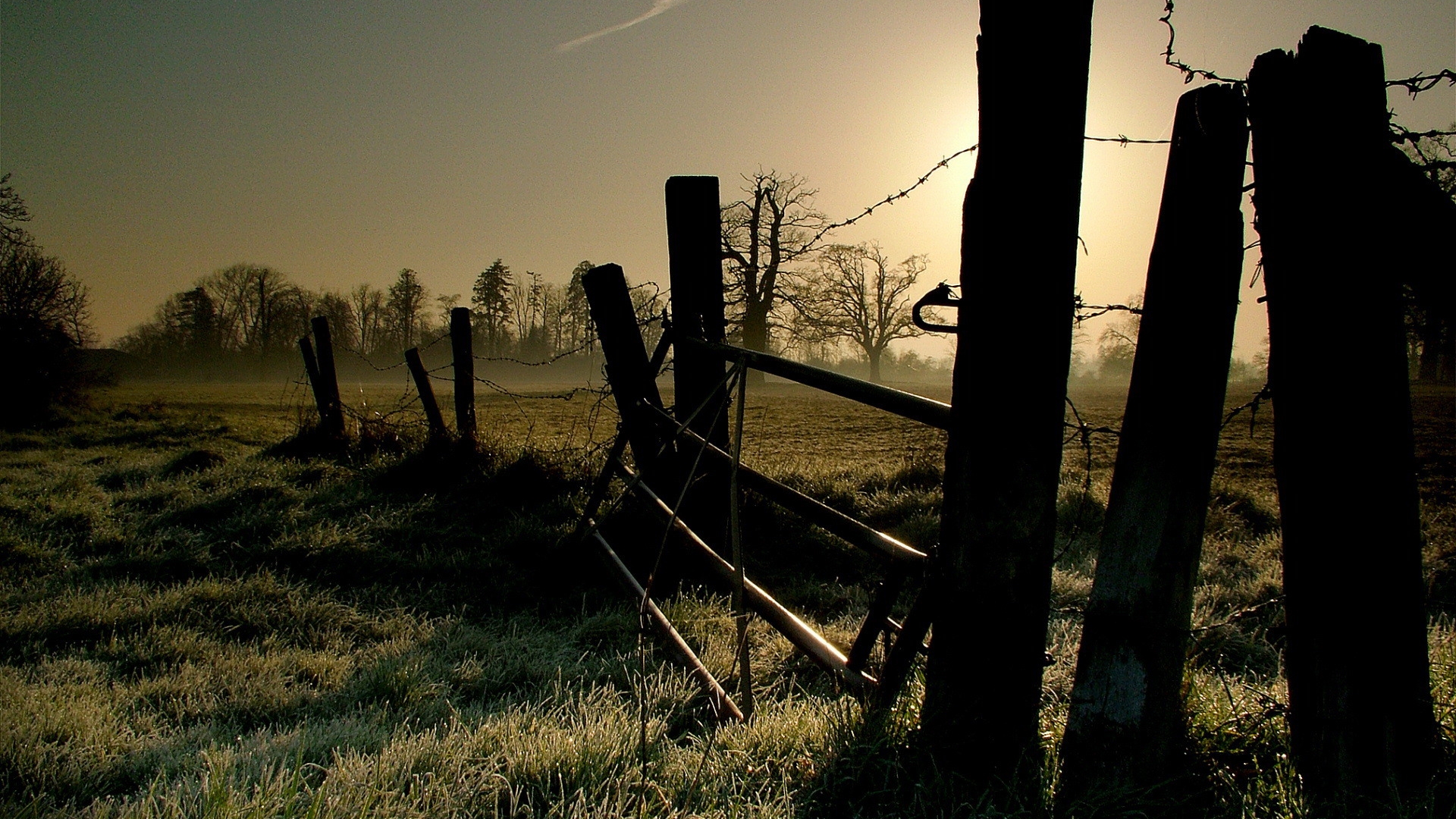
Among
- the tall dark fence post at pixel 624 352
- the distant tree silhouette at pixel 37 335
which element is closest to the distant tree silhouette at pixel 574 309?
the distant tree silhouette at pixel 37 335

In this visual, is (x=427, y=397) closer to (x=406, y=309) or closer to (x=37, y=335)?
(x=37, y=335)

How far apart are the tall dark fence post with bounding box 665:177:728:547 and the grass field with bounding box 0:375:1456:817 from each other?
4.32 feet

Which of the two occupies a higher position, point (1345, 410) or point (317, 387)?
point (1345, 410)

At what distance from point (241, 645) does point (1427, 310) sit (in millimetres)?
4877

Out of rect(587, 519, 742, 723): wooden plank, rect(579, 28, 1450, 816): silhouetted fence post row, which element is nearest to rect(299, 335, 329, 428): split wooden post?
rect(587, 519, 742, 723): wooden plank

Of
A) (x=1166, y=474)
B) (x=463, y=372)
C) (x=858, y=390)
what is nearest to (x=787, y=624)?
(x=858, y=390)

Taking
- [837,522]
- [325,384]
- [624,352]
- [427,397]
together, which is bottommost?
[837,522]

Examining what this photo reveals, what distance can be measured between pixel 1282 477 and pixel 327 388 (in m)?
10.1

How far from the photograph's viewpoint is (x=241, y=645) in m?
3.60

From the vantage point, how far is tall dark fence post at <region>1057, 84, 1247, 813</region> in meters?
1.78

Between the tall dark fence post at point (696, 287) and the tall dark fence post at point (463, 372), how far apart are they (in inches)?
135

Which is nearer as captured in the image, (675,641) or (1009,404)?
(1009,404)

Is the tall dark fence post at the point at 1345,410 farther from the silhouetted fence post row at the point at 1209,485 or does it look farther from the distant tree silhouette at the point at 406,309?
the distant tree silhouette at the point at 406,309

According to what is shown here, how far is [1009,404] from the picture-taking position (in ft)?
6.23
